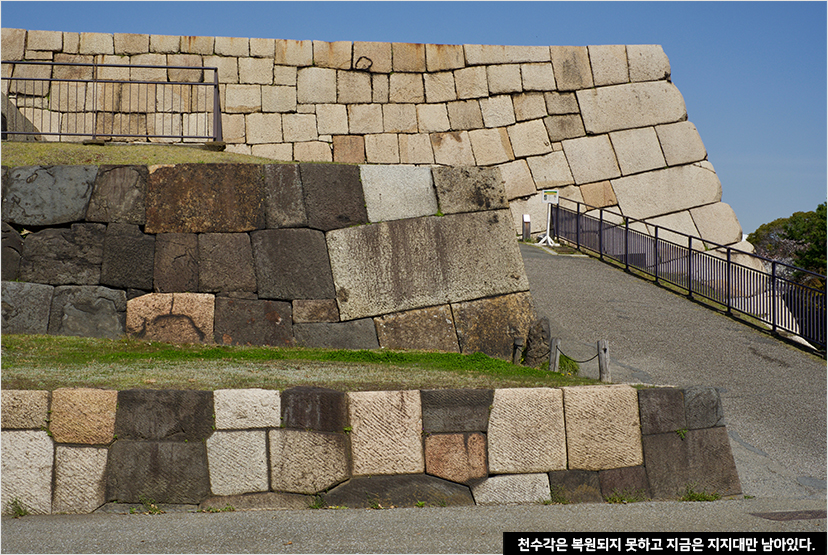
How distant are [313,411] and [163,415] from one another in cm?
111

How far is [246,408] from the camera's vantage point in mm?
5332

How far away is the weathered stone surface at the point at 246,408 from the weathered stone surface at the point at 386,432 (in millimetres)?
581

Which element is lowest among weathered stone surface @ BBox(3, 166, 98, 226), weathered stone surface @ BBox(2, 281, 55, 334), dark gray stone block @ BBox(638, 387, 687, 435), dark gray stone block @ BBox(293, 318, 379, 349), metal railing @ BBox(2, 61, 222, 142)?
dark gray stone block @ BBox(638, 387, 687, 435)

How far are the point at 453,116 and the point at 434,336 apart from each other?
11.4m

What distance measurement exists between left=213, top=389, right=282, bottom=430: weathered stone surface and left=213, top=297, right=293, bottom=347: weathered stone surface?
3.34 m

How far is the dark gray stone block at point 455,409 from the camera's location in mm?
5559

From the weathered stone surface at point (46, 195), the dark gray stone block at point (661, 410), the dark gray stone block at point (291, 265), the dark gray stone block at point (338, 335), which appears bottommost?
the dark gray stone block at point (661, 410)

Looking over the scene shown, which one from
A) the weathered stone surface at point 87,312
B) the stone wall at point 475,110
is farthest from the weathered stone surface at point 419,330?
the stone wall at point 475,110

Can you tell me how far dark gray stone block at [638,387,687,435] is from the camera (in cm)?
595

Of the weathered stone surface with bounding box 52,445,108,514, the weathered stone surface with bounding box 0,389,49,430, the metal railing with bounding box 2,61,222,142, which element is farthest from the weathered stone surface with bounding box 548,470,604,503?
the metal railing with bounding box 2,61,222,142

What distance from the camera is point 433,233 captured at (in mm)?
9273

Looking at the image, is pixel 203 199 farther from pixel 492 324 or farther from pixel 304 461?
pixel 304 461

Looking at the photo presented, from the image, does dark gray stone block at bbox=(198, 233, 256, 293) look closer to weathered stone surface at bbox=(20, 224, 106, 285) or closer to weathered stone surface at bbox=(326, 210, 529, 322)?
weathered stone surface at bbox=(326, 210, 529, 322)

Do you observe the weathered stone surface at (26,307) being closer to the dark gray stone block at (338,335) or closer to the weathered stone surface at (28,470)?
the dark gray stone block at (338,335)
